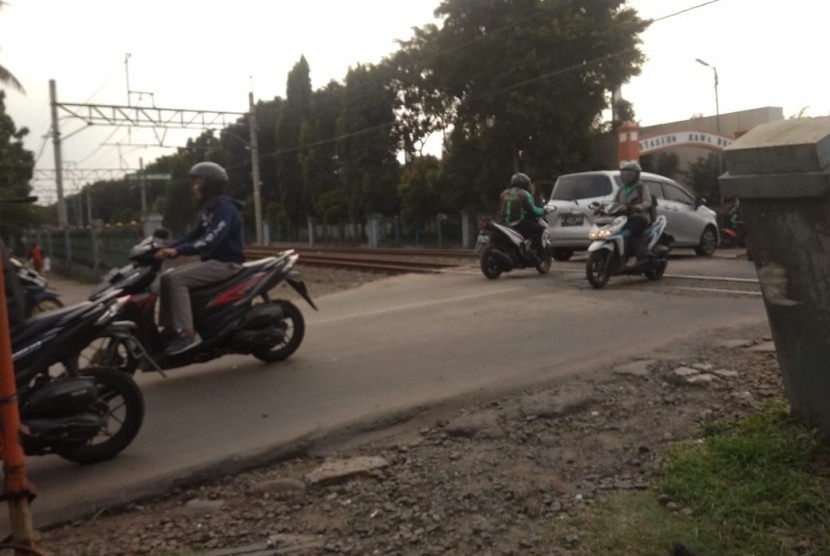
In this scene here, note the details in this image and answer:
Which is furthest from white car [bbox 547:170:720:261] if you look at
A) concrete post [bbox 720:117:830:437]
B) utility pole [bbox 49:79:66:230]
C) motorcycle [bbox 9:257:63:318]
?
utility pole [bbox 49:79:66:230]

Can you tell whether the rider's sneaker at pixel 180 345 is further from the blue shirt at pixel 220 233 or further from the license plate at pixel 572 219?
the license plate at pixel 572 219

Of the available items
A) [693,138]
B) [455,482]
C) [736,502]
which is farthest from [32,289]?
[693,138]

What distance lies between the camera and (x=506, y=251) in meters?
12.4

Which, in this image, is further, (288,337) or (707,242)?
(707,242)

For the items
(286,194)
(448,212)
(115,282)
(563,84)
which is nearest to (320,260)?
(563,84)

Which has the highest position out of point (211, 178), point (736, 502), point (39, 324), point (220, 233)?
point (211, 178)

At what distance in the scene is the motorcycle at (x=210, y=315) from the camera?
19.5 ft

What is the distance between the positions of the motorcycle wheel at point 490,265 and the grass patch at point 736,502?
324 inches

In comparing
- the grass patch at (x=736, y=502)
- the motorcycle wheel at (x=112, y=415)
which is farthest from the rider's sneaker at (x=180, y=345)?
the grass patch at (x=736, y=502)

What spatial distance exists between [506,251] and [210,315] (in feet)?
22.5

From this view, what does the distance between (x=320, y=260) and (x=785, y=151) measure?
21.2 m

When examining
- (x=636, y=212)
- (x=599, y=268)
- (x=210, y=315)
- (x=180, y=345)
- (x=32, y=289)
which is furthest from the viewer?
(x=636, y=212)

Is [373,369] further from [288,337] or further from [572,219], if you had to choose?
[572,219]

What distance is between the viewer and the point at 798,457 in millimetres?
3945
